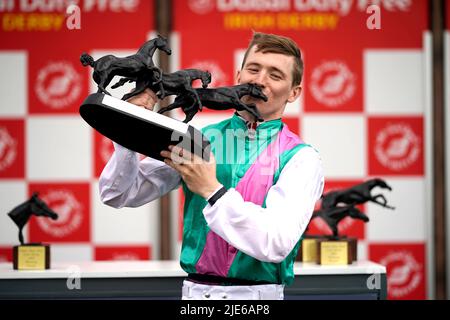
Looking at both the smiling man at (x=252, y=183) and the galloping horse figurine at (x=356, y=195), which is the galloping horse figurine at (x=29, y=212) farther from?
the smiling man at (x=252, y=183)

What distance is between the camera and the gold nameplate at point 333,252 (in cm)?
268

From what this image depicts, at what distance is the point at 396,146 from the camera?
12.3 ft

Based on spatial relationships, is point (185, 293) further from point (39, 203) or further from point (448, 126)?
point (448, 126)

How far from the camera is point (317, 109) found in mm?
3766

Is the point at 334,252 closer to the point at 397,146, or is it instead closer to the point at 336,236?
the point at 336,236

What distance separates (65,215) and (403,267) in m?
1.90

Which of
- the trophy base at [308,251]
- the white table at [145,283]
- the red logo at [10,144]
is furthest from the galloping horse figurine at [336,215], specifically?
the red logo at [10,144]

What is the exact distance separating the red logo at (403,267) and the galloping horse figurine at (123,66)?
2.67 metres

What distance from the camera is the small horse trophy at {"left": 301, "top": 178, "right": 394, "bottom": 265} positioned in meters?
2.68

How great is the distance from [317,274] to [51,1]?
2180 millimetres

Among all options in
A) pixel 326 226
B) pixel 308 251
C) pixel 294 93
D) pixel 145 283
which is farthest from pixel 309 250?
pixel 294 93
